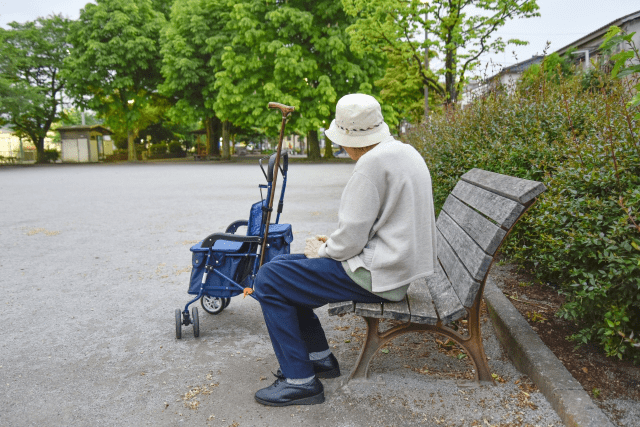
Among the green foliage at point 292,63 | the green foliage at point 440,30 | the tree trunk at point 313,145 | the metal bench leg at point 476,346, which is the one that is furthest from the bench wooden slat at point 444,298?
the tree trunk at point 313,145

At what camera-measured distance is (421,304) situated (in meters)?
3.00

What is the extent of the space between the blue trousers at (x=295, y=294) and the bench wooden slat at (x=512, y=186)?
0.89 meters

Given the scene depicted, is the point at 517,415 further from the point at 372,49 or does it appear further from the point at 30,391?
the point at 372,49

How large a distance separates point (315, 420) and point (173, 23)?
4119cm

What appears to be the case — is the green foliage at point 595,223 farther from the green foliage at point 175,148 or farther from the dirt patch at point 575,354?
the green foliage at point 175,148

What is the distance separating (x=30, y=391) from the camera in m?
3.23

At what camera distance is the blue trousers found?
9.53 ft

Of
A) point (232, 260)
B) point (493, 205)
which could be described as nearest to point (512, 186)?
point (493, 205)

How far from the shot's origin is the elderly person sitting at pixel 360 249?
109 inches

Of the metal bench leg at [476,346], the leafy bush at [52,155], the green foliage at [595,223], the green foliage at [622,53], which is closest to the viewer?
the green foliage at [622,53]

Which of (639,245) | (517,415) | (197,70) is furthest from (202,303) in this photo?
(197,70)

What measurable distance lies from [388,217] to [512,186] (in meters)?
0.70

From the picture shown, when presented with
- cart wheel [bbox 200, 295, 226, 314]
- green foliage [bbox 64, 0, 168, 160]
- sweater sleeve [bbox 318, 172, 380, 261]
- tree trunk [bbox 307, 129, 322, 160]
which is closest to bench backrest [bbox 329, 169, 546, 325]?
sweater sleeve [bbox 318, 172, 380, 261]

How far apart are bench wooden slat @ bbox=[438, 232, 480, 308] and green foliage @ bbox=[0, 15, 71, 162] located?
41789 mm
